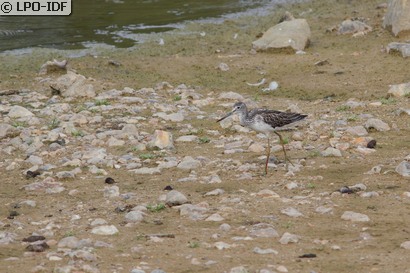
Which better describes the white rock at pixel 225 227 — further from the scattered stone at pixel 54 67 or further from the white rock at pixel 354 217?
the scattered stone at pixel 54 67

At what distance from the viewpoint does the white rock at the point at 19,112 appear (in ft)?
44.9

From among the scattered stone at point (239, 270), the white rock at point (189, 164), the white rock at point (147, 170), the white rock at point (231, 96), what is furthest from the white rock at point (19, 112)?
the scattered stone at point (239, 270)

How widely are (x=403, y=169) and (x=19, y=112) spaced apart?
262 inches

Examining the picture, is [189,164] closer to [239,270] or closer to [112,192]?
[112,192]

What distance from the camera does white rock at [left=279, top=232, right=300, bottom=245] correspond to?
308 inches

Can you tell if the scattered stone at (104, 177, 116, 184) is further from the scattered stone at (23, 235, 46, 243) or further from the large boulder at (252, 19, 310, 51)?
the large boulder at (252, 19, 310, 51)

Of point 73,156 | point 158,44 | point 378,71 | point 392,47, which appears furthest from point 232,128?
point 158,44

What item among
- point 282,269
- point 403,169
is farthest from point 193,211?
point 403,169

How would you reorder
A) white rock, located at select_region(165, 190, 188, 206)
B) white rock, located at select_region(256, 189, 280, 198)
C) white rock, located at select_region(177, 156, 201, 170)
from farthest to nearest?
white rock, located at select_region(177, 156, 201, 170) → white rock, located at select_region(256, 189, 280, 198) → white rock, located at select_region(165, 190, 188, 206)

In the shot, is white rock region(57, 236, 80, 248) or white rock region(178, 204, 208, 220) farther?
white rock region(178, 204, 208, 220)

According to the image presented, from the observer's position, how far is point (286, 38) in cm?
1814

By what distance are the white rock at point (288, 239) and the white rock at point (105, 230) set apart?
1.64 meters

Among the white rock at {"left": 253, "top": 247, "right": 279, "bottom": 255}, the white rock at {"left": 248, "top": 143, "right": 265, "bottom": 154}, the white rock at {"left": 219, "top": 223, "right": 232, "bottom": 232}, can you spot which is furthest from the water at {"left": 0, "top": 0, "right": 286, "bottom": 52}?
the white rock at {"left": 253, "top": 247, "right": 279, "bottom": 255}

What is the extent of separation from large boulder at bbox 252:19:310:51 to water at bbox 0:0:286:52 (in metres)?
3.12
